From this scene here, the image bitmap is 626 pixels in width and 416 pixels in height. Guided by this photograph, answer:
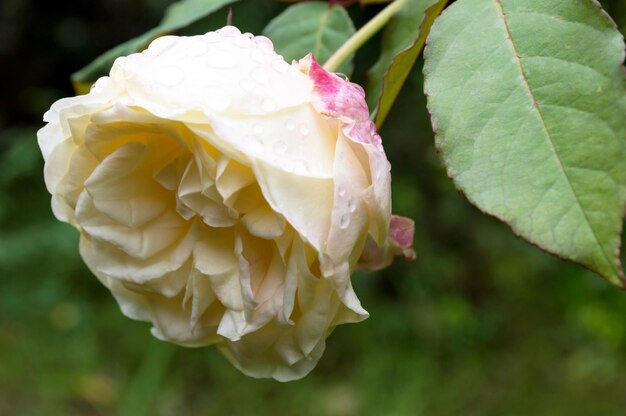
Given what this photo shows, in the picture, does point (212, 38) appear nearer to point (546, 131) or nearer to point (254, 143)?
point (254, 143)

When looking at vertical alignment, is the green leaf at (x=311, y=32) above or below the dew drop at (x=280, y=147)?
below

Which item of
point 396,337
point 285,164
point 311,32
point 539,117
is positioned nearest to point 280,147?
point 285,164

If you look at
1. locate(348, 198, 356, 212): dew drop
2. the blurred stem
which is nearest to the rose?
locate(348, 198, 356, 212): dew drop

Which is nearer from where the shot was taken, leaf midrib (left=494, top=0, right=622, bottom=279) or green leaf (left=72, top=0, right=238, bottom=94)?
leaf midrib (left=494, top=0, right=622, bottom=279)

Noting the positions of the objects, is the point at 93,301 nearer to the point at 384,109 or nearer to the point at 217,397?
the point at 217,397

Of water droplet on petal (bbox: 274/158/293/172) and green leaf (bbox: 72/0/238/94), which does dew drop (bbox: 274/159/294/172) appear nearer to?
water droplet on petal (bbox: 274/158/293/172)

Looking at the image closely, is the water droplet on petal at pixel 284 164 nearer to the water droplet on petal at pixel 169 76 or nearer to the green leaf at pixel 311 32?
the water droplet on petal at pixel 169 76

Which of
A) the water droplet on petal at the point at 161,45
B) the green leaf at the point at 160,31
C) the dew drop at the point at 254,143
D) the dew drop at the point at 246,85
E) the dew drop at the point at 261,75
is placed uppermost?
the water droplet on petal at the point at 161,45

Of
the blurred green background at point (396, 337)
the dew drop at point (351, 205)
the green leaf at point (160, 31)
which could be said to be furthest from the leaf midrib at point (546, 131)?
the blurred green background at point (396, 337)
